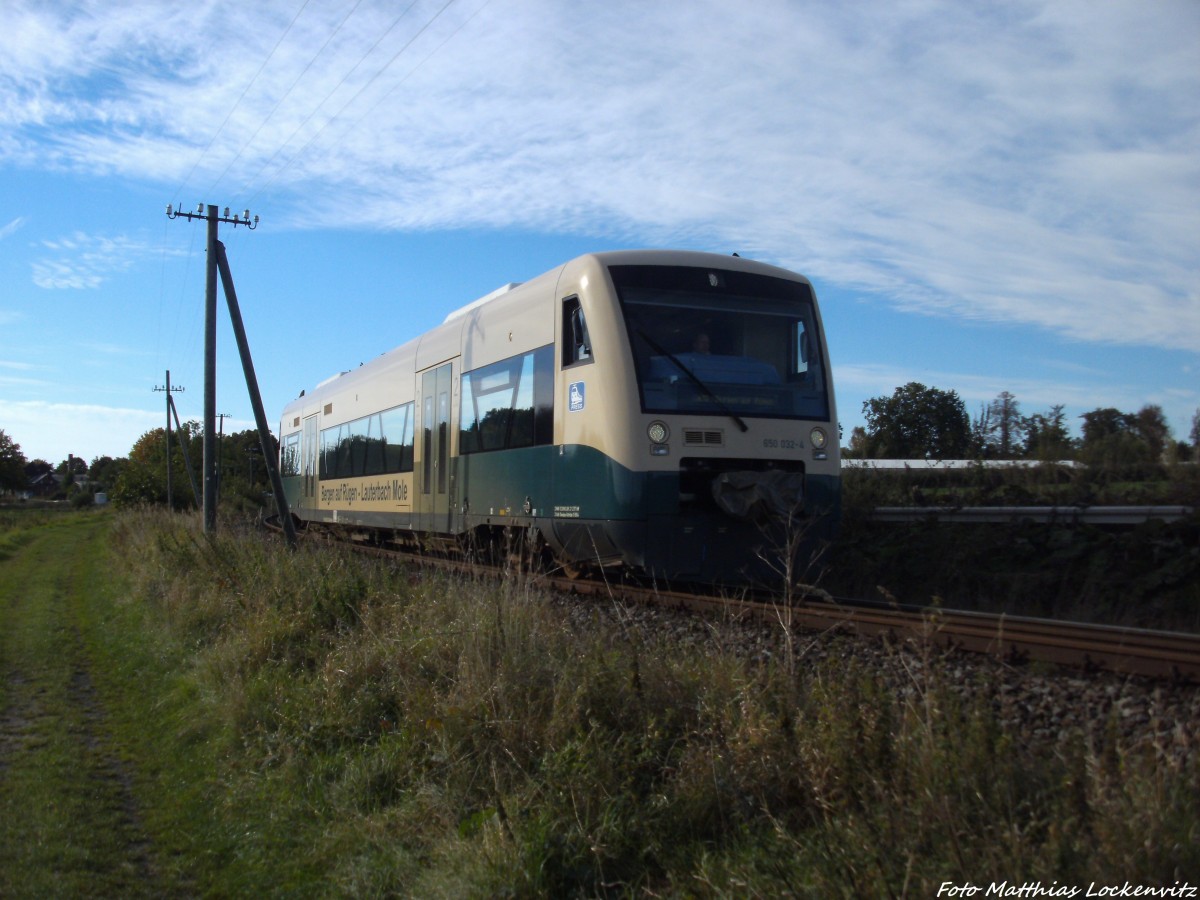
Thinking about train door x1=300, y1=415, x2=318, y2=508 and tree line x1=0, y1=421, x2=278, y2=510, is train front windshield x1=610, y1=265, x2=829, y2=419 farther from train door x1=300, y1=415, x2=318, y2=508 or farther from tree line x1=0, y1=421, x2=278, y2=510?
tree line x1=0, y1=421, x2=278, y2=510

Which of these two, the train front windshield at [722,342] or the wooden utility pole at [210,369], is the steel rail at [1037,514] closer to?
the train front windshield at [722,342]

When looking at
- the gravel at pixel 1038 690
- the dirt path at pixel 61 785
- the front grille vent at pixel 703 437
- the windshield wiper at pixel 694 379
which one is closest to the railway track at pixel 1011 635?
the gravel at pixel 1038 690

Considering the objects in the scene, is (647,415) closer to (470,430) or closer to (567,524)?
(567,524)

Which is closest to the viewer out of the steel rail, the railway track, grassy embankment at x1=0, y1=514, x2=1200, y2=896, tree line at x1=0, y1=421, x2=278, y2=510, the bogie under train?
grassy embankment at x1=0, y1=514, x2=1200, y2=896

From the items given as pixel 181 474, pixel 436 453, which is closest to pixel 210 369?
pixel 436 453

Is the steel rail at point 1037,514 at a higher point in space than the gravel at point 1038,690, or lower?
higher

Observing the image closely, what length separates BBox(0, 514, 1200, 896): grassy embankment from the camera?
133 inches

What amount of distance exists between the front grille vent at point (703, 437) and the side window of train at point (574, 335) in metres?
1.18

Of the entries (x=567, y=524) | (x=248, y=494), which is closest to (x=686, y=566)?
(x=567, y=524)

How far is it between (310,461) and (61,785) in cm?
1644

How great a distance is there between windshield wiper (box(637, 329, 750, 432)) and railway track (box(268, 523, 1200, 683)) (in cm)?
183

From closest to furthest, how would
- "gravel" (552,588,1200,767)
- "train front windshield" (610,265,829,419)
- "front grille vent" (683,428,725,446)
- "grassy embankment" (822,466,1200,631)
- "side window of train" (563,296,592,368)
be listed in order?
"gravel" (552,588,1200,767)
"front grille vent" (683,428,725,446)
"train front windshield" (610,265,829,419)
"grassy embankment" (822,466,1200,631)
"side window of train" (563,296,592,368)

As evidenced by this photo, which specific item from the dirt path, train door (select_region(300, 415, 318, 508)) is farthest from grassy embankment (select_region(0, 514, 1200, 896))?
train door (select_region(300, 415, 318, 508))

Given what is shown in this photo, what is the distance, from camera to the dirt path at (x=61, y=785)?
5387 mm
